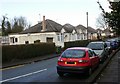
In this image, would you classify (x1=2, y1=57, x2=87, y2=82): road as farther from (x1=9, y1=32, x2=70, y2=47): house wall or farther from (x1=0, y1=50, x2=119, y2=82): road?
(x1=9, y1=32, x2=70, y2=47): house wall

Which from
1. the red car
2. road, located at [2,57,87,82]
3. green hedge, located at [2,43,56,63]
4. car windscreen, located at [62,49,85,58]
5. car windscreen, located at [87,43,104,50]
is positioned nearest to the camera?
road, located at [2,57,87,82]

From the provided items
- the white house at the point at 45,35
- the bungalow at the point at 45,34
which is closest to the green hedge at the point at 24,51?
the white house at the point at 45,35

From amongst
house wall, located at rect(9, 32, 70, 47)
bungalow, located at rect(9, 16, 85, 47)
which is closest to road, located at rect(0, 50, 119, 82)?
bungalow, located at rect(9, 16, 85, 47)

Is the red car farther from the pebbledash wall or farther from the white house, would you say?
the pebbledash wall

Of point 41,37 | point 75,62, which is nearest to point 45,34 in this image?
point 41,37

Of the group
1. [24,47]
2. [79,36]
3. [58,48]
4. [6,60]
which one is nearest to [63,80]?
[6,60]

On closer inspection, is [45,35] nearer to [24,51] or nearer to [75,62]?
[24,51]

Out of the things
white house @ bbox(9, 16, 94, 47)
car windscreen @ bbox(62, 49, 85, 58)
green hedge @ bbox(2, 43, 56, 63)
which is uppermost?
white house @ bbox(9, 16, 94, 47)

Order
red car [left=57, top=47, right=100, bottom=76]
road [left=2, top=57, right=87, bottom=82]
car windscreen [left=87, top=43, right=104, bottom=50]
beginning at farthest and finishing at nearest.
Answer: car windscreen [left=87, top=43, right=104, bottom=50]
red car [left=57, top=47, right=100, bottom=76]
road [left=2, top=57, right=87, bottom=82]

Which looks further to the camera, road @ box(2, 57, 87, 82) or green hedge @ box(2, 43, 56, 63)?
green hedge @ box(2, 43, 56, 63)

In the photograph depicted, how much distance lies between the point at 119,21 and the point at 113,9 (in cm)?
92

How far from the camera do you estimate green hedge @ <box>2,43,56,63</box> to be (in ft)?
73.2

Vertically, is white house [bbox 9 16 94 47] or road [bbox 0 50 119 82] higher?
white house [bbox 9 16 94 47]

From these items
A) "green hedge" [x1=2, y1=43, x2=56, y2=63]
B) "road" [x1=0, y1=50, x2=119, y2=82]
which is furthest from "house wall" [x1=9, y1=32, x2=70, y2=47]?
"road" [x1=0, y1=50, x2=119, y2=82]
